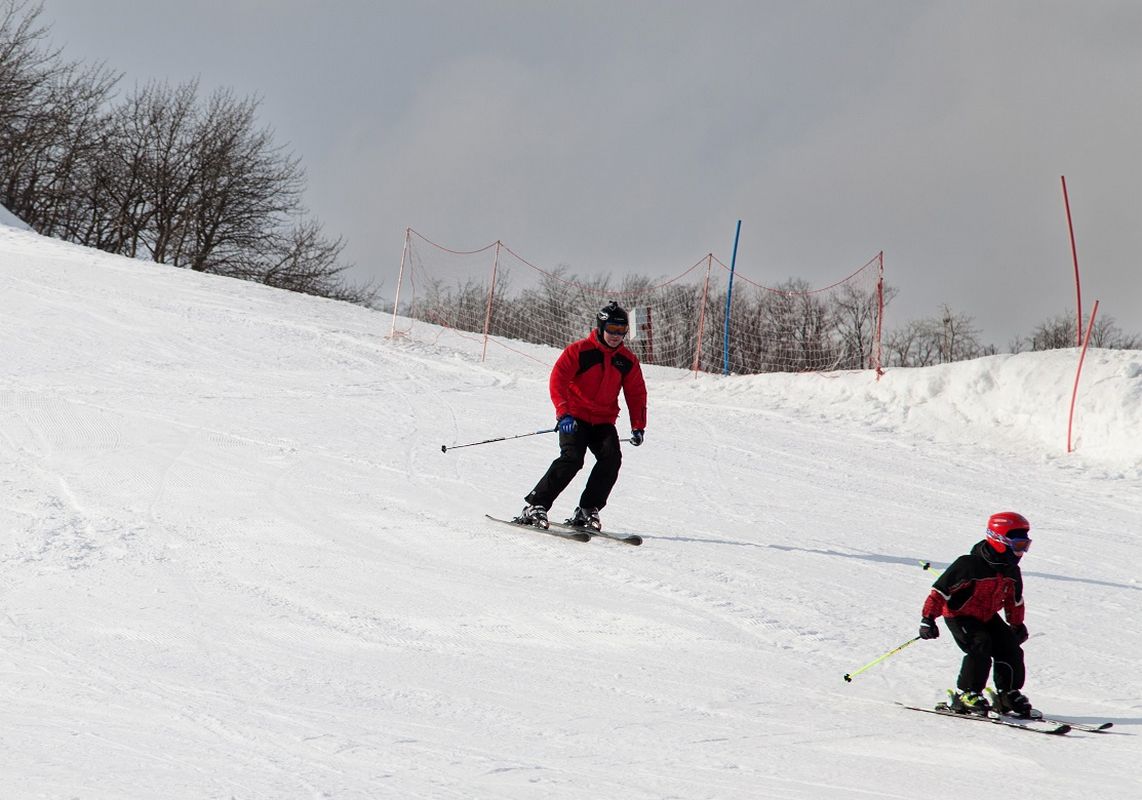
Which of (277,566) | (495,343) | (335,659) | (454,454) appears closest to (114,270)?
(495,343)

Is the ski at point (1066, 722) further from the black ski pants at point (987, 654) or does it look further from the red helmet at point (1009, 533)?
the red helmet at point (1009, 533)

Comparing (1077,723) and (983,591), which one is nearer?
(1077,723)

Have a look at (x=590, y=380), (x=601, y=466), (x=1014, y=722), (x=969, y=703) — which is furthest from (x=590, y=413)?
(x=1014, y=722)

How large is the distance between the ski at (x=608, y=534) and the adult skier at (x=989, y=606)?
9.15ft

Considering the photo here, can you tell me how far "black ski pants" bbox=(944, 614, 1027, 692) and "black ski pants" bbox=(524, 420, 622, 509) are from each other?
3213 millimetres

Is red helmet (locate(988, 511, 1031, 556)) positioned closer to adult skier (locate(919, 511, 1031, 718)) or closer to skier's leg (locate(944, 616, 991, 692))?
adult skier (locate(919, 511, 1031, 718))

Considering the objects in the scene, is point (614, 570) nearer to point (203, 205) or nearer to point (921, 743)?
point (921, 743)

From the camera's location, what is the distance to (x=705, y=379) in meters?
17.0

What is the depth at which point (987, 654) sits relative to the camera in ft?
15.4

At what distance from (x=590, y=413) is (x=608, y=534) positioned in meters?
0.87

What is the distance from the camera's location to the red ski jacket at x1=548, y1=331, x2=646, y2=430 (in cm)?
762

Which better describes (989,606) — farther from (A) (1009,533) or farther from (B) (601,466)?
(B) (601,466)

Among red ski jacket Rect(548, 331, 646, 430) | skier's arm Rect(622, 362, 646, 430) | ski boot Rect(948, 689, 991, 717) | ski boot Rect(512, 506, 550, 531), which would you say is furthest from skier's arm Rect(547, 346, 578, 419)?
ski boot Rect(948, 689, 991, 717)

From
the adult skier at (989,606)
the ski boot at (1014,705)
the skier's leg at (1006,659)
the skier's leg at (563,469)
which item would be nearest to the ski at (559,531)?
the skier's leg at (563,469)
